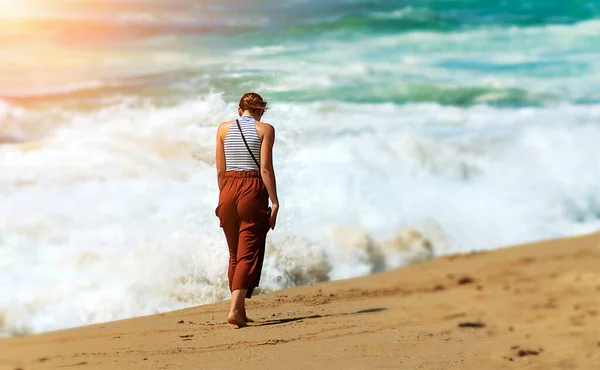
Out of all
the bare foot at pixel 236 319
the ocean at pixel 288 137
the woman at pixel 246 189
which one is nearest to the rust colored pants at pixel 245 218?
the woman at pixel 246 189

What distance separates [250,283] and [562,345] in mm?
1405

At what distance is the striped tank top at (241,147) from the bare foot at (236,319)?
689mm

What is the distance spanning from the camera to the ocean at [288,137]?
5188 mm

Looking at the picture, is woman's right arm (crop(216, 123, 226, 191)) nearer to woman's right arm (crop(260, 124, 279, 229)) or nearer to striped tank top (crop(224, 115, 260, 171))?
striped tank top (crop(224, 115, 260, 171))

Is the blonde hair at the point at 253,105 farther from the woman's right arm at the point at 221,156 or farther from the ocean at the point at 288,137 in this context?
the ocean at the point at 288,137

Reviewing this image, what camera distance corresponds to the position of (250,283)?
11.9ft

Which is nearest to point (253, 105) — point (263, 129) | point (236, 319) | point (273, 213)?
point (263, 129)

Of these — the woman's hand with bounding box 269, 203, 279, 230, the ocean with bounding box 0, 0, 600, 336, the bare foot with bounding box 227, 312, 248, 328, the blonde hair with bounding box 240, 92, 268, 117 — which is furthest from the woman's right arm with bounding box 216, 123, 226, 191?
the ocean with bounding box 0, 0, 600, 336

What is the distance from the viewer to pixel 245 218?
11.8ft

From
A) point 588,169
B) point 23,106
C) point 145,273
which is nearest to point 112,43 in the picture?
point 23,106

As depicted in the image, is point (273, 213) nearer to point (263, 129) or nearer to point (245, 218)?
point (245, 218)

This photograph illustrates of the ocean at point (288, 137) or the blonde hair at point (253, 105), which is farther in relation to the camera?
the ocean at point (288, 137)

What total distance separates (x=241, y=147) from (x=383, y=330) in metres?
1.08

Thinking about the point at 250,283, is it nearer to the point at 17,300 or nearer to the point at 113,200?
the point at 17,300
